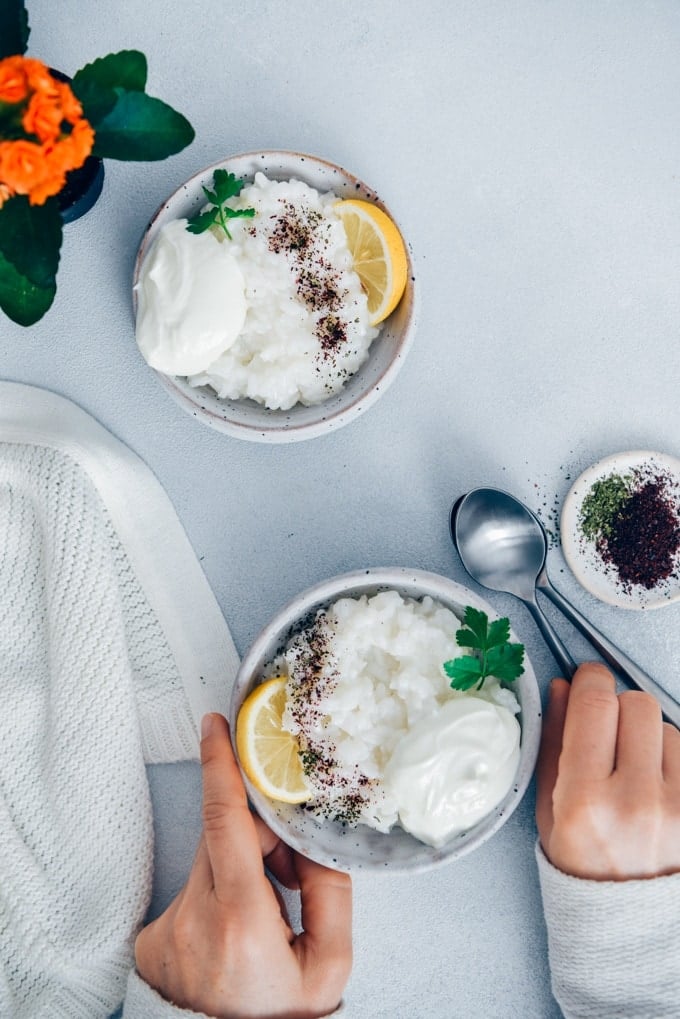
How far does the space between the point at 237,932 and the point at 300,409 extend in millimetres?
707

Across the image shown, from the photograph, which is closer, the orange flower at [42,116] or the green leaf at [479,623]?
the orange flower at [42,116]

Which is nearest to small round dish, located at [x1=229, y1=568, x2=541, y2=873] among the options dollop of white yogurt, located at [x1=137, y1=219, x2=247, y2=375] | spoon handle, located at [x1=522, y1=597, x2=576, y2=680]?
spoon handle, located at [x1=522, y1=597, x2=576, y2=680]

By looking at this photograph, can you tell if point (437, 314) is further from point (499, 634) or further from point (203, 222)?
point (499, 634)

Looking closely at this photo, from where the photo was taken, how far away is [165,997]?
1.17m

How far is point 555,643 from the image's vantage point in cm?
126

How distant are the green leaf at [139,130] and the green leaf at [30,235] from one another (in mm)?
99

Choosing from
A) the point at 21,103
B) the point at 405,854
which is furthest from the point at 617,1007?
the point at 21,103

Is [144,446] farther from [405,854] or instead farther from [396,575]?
[405,854]

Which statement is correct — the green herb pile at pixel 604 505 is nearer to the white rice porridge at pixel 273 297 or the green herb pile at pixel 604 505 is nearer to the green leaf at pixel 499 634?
the green leaf at pixel 499 634

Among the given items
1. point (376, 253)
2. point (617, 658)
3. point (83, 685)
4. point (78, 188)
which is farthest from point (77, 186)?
point (617, 658)

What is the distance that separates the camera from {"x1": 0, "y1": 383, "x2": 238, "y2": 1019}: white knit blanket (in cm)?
125

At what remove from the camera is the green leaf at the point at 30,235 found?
91cm

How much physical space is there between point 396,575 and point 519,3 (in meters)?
0.91

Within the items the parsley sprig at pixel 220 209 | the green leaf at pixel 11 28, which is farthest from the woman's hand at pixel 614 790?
the green leaf at pixel 11 28
